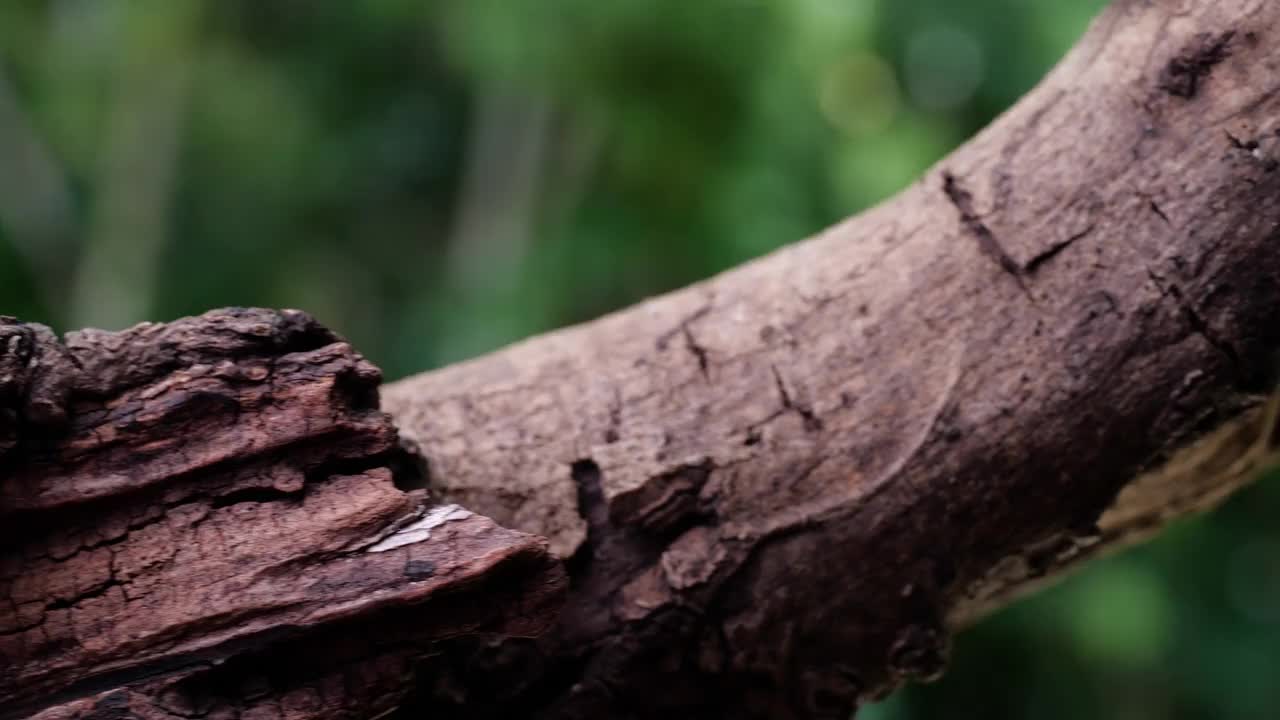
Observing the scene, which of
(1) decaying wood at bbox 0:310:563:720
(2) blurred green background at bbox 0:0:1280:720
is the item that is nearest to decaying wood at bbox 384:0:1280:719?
(1) decaying wood at bbox 0:310:563:720

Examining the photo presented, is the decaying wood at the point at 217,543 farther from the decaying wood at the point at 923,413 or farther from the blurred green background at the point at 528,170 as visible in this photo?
the blurred green background at the point at 528,170

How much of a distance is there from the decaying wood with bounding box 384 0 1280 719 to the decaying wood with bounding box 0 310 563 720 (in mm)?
114

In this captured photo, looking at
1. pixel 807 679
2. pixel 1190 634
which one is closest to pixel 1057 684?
pixel 1190 634

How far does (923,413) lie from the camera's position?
26.5 inches

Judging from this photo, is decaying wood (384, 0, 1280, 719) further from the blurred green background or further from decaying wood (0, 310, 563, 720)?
the blurred green background

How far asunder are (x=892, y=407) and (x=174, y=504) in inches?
15.6

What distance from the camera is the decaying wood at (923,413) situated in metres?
0.64

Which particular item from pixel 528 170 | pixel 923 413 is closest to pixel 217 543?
pixel 923 413

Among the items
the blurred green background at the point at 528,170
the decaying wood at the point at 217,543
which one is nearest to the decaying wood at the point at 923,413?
the decaying wood at the point at 217,543

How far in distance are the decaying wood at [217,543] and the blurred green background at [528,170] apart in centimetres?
98

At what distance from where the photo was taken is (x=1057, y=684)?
8.61 feet

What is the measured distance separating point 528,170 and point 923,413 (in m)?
1.85

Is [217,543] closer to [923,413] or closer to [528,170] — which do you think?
[923,413]

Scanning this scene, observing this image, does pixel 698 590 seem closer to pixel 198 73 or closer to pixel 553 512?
pixel 553 512
